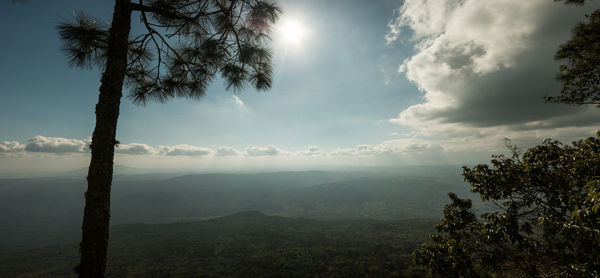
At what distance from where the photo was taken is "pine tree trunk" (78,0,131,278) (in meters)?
2.92

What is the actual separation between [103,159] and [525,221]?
898 cm

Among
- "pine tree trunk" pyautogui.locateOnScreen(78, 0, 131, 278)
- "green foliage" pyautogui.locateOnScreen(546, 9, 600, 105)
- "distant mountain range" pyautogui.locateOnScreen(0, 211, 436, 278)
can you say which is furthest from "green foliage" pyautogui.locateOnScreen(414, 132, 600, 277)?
"distant mountain range" pyautogui.locateOnScreen(0, 211, 436, 278)

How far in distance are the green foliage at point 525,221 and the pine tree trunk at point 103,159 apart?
6.62 metres

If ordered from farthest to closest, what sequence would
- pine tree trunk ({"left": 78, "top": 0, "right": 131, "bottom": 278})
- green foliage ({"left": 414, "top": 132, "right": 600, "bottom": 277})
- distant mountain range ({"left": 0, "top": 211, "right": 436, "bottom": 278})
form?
distant mountain range ({"left": 0, "top": 211, "right": 436, "bottom": 278}) < green foliage ({"left": 414, "top": 132, "right": 600, "bottom": 277}) < pine tree trunk ({"left": 78, "top": 0, "right": 131, "bottom": 278})

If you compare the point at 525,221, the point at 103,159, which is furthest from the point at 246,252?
the point at 103,159

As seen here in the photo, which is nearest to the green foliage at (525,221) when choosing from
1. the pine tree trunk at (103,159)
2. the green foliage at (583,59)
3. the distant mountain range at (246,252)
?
the green foliage at (583,59)

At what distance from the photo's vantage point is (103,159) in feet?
10.3

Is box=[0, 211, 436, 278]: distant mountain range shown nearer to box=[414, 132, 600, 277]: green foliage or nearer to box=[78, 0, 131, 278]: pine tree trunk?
box=[414, 132, 600, 277]: green foliage

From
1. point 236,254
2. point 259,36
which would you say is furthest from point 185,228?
point 259,36

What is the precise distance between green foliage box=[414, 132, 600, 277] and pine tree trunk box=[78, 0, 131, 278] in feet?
21.7

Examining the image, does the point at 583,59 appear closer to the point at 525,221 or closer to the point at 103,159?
the point at 525,221

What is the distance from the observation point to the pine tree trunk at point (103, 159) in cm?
292

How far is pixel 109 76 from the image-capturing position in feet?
11.2

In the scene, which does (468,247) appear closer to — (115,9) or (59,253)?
(115,9)
